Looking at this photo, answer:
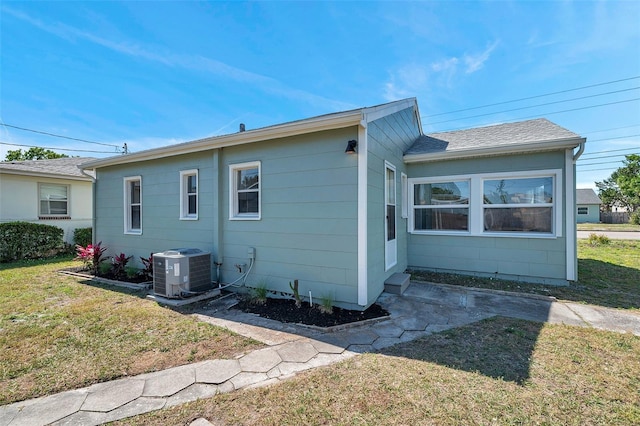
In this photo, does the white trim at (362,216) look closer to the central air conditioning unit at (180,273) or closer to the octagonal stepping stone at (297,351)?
the octagonal stepping stone at (297,351)

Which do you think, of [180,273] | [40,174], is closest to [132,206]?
[180,273]

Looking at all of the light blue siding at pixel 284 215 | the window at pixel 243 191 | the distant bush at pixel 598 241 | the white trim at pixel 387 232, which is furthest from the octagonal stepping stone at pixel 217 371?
the distant bush at pixel 598 241

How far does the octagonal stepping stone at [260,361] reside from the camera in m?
2.77

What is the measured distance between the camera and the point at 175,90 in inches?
406

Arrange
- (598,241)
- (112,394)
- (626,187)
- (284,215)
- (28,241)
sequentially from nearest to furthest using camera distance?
1. (112,394)
2. (284,215)
3. (28,241)
4. (598,241)
5. (626,187)

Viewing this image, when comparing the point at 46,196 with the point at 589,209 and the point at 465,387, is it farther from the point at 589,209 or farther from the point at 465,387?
the point at 589,209

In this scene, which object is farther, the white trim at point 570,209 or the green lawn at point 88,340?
the white trim at point 570,209

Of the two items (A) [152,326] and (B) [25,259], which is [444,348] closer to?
(A) [152,326]

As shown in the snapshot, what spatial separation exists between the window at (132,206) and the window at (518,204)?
29.7 ft

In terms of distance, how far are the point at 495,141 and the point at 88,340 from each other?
27.8ft

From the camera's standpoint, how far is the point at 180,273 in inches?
195

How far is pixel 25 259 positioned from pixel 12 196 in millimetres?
2480

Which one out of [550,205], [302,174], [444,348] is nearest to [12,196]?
[302,174]

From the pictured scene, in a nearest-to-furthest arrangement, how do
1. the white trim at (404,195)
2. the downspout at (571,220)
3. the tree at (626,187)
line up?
the downspout at (571,220) → the white trim at (404,195) → the tree at (626,187)
